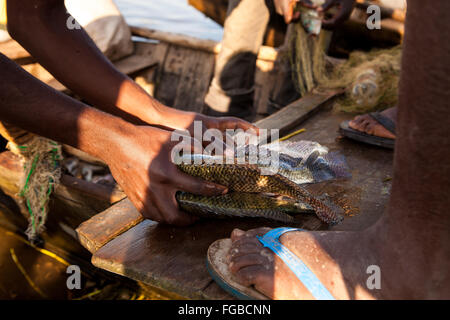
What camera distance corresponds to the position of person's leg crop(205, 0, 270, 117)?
405 centimetres

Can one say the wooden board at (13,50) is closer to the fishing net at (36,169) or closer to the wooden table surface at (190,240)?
the fishing net at (36,169)

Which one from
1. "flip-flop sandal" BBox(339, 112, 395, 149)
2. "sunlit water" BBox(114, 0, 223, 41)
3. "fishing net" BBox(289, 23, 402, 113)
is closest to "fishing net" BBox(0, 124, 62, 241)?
"flip-flop sandal" BBox(339, 112, 395, 149)

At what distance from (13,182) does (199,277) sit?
8.18 ft

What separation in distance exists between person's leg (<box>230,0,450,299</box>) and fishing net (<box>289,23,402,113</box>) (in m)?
2.46

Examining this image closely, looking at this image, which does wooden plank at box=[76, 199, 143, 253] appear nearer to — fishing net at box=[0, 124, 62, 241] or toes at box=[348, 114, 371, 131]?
fishing net at box=[0, 124, 62, 241]

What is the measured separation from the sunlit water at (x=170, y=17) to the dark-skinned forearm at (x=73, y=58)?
7355 millimetres

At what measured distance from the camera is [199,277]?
1.49m

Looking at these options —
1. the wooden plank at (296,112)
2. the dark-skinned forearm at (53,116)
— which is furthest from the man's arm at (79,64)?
the wooden plank at (296,112)

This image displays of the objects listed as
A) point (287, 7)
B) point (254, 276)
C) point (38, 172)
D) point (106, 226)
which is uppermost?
point (287, 7)

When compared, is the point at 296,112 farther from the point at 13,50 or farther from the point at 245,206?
the point at 13,50

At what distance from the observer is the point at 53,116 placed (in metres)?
1.66

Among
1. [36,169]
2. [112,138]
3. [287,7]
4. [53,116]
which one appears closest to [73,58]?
[53,116]

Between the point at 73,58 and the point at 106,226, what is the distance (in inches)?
41.2
